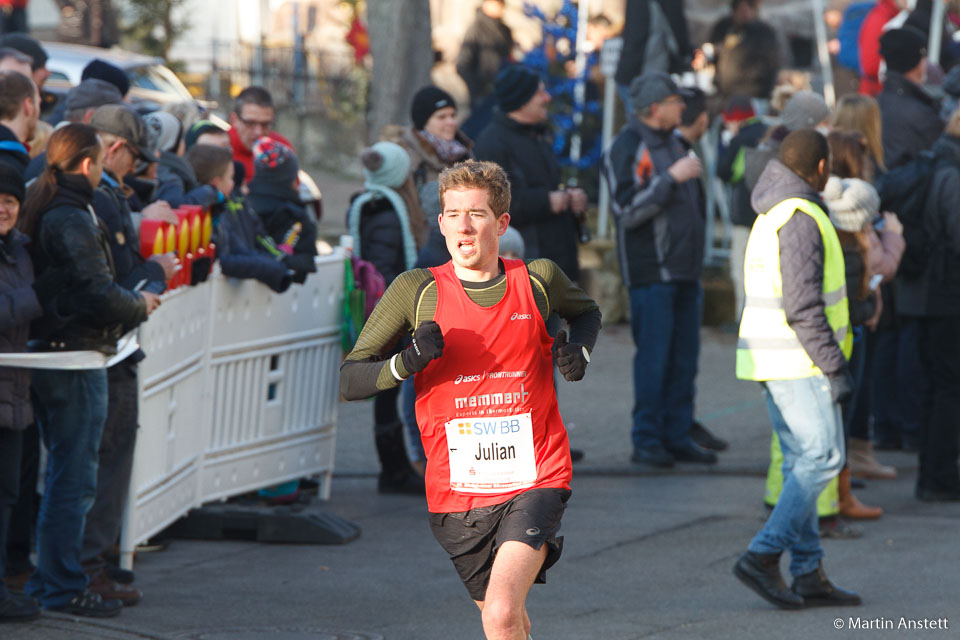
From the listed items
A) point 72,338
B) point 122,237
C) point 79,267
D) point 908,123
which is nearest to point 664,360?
point 908,123

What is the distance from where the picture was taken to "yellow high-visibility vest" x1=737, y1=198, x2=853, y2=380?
259 inches

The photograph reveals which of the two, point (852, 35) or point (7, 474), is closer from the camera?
point (7, 474)

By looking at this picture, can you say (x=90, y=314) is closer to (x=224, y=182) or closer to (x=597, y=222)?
(x=224, y=182)

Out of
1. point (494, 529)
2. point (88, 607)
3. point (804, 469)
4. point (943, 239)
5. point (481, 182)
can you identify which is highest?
point (481, 182)

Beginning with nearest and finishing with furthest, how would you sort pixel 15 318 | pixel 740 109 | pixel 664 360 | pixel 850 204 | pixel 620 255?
pixel 15 318 < pixel 850 204 < pixel 664 360 < pixel 620 255 < pixel 740 109

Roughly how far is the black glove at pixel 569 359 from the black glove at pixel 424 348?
1.30 feet

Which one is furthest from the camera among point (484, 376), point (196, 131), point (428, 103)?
point (428, 103)

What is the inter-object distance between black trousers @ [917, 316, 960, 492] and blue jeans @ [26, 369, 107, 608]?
4.77 meters

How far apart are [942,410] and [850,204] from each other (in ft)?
5.03

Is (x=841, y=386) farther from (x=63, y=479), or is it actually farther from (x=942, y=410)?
(x=63, y=479)

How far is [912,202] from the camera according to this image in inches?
344

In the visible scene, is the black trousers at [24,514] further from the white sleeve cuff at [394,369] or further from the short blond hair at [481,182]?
the short blond hair at [481,182]

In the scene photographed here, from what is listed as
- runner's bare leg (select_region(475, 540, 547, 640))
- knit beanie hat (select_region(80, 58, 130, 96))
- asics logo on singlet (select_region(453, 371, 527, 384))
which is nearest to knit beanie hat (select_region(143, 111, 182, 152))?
knit beanie hat (select_region(80, 58, 130, 96))

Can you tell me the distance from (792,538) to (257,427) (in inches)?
121
